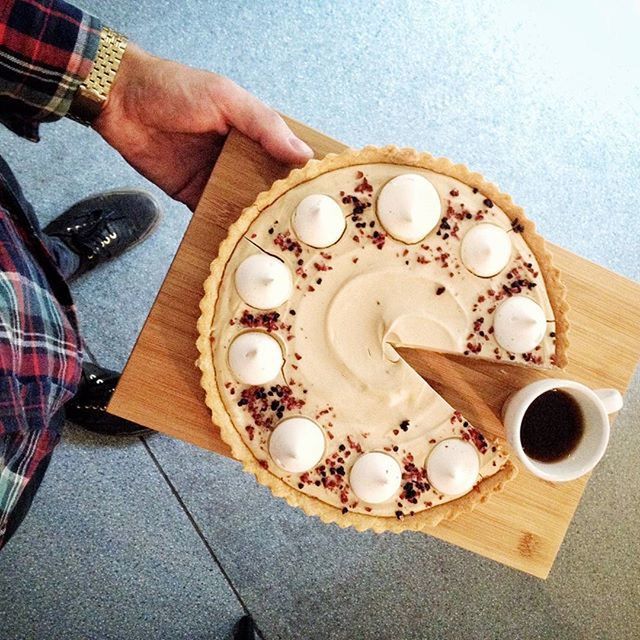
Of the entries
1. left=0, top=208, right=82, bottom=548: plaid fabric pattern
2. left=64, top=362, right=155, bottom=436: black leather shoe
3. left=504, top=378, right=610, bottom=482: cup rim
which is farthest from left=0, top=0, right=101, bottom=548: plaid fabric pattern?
left=504, top=378, right=610, bottom=482: cup rim

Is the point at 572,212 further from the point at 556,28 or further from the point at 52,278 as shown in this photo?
the point at 52,278

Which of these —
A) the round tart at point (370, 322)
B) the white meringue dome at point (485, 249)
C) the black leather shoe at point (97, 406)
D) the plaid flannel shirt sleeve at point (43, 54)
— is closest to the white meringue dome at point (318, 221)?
the round tart at point (370, 322)

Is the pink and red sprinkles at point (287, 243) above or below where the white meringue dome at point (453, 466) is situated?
above

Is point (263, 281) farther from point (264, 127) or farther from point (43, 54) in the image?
point (43, 54)

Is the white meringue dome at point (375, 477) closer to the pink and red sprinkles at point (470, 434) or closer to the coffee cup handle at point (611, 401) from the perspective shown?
the pink and red sprinkles at point (470, 434)

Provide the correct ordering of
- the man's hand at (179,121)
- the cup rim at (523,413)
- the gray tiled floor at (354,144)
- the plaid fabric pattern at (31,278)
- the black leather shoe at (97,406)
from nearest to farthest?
the cup rim at (523,413), the plaid fabric pattern at (31,278), the man's hand at (179,121), the black leather shoe at (97,406), the gray tiled floor at (354,144)

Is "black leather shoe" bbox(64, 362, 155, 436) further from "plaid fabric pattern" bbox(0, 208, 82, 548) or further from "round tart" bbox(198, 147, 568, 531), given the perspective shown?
"round tart" bbox(198, 147, 568, 531)

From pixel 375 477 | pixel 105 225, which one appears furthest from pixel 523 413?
pixel 105 225

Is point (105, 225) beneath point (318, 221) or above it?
beneath
